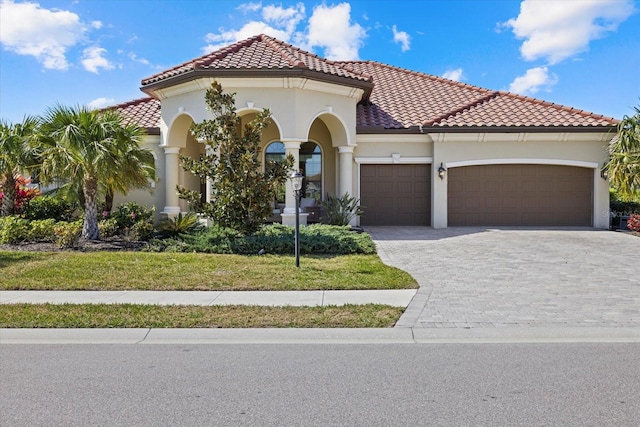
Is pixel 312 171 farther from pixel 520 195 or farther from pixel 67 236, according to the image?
pixel 67 236

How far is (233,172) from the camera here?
12633 mm

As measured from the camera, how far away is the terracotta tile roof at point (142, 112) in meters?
18.8

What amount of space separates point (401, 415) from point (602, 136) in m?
17.6

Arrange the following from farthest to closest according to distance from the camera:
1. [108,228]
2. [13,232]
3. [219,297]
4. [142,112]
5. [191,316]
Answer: [142,112], [108,228], [13,232], [219,297], [191,316]

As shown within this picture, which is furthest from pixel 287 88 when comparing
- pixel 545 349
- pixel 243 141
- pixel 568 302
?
pixel 545 349

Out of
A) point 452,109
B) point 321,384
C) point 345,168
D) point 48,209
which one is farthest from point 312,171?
point 321,384

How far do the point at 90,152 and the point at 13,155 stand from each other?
13.7 ft

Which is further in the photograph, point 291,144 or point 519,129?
point 519,129

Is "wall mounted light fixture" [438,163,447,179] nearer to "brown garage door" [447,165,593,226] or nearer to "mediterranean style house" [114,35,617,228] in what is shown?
"mediterranean style house" [114,35,617,228]

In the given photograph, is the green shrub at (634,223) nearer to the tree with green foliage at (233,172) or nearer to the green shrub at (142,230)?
the tree with green foliage at (233,172)

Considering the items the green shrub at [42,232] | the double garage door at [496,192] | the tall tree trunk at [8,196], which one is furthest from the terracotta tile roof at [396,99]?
the green shrub at [42,232]

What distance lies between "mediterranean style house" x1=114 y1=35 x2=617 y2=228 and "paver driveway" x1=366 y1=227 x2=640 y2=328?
8.44ft

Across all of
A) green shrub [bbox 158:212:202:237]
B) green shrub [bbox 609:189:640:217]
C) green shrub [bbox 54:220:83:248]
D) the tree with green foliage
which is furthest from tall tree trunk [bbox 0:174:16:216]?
green shrub [bbox 609:189:640:217]

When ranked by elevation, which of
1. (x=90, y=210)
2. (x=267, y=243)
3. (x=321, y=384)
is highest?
(x=90, y=210)
